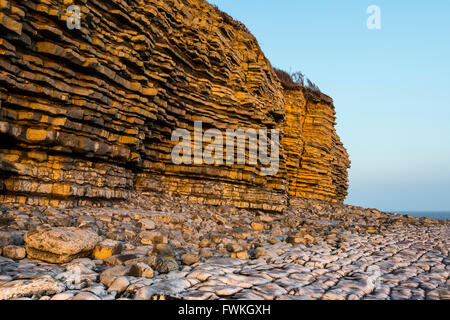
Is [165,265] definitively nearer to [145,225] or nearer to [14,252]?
[14,252]

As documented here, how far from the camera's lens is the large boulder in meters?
4.68

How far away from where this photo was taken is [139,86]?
11.3 metres

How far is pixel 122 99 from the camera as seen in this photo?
35.7 ft

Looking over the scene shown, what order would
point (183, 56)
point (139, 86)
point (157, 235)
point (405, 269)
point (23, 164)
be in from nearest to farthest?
point (405, 269)
point (157, 235)
point (23, 164)
point (139, 86)
point (183, 56)

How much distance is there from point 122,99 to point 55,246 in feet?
23.8

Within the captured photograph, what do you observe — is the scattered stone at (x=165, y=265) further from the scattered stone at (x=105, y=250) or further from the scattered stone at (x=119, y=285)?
the scattered stone at (x=105, y=250)

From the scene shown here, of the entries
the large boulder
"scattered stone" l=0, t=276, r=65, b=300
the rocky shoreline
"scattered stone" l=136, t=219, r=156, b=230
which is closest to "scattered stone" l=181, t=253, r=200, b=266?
the rocky shoreline

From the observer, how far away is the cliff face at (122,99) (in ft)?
26.5

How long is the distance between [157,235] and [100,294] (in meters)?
3.19

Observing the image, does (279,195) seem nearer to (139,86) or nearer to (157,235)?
(139,86)

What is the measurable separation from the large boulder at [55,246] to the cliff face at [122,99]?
4037 millimetres

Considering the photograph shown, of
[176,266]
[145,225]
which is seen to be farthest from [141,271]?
[145,225]

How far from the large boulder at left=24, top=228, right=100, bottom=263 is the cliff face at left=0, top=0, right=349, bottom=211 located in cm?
404
